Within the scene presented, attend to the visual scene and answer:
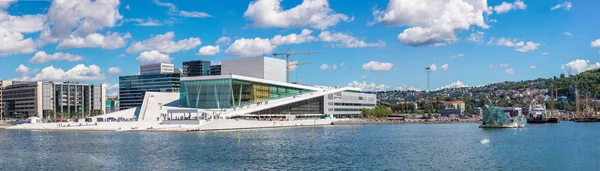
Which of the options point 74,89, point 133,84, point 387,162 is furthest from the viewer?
point 133,84

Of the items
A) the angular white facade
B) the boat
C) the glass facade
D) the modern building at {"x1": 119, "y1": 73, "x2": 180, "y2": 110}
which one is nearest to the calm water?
the boat

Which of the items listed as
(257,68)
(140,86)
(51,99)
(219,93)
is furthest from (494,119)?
(51,99)

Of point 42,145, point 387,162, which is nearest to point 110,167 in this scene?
point 387,162

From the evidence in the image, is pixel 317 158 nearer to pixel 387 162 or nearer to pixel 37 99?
pixel 387 162

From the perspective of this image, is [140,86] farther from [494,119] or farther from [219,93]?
[494,119]

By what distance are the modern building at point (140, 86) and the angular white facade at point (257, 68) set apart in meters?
48.9

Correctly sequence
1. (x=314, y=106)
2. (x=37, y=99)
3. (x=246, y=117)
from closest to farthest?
1. (x=246, y=117)
2. (x=314, y=106)
3. (x=37, y=99)

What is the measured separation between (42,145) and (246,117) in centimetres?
4869

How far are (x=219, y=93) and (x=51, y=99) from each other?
3256 inches

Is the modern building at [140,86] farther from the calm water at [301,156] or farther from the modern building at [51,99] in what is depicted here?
the calm water at [301,156]

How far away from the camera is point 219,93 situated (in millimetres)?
105750

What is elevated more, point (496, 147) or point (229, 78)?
point (229, 78)

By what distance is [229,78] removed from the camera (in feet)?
343

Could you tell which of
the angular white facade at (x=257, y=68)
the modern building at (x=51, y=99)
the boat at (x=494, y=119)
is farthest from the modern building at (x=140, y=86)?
the boat at (x=494, y=119)
